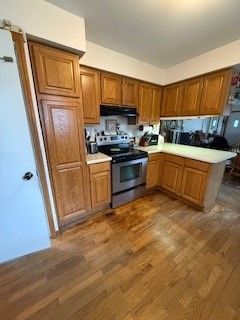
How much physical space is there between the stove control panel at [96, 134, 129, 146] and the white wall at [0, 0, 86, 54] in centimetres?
125

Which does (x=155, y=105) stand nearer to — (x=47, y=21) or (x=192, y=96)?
(x=192, y=96)

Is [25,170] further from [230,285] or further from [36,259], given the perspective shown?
[230,285]

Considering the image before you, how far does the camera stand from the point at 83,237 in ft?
6.31

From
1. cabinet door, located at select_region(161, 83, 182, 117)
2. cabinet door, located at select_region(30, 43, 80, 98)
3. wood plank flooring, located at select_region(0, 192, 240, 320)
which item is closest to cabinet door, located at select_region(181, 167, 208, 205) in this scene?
wood plank flooring, located at select_region(0, 192, 240, 320)

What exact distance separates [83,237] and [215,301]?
145cm

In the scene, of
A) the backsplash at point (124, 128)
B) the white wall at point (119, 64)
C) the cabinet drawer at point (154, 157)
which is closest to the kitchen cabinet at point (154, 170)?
the cabinet drawer at point (154, 157)

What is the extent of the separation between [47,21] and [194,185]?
2776 mm

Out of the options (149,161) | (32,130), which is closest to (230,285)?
(149,161)

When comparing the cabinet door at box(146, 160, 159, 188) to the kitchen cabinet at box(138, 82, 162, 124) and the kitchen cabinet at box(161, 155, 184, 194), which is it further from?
the kitchen cabinet at box(138, 82, 162, 124)

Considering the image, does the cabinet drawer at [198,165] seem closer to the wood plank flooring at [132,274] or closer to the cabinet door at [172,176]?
the cabinet door at [172,176]

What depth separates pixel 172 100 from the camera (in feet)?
9.76

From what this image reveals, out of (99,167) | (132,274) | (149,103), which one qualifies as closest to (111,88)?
(149,103)

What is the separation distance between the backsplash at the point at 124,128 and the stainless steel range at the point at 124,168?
0.72 feet

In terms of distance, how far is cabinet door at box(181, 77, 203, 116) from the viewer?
2.51 metres
